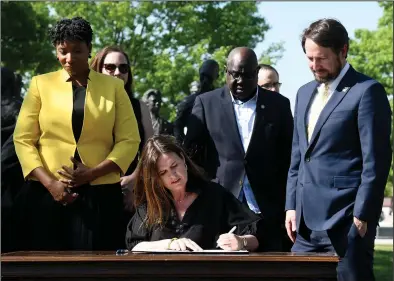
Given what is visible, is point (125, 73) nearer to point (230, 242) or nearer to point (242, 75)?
point (242, 75)

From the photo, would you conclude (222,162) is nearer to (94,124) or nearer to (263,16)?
(94,124)

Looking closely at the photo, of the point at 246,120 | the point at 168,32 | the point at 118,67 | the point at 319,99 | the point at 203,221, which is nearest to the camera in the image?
the point at 203,221

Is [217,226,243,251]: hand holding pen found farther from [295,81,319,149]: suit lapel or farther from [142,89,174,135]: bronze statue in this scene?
[142,89,174,135]: bronze statue

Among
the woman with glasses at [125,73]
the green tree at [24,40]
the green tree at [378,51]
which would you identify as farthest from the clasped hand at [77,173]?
the green tree at [378,51]

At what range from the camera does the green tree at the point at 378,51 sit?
41.2 metres

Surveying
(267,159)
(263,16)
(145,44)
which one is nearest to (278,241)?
(267,159)

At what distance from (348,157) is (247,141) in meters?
1.67

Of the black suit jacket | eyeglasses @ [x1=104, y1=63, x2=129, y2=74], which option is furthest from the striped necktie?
eyeglasses @ [x1=104, y1=63, x2=129, y2=74]

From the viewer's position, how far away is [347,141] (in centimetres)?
596

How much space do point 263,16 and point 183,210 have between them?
31742mm

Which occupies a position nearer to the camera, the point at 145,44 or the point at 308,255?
the point at 308,255

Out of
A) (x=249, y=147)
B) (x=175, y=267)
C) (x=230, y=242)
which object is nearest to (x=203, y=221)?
(x=230, y=242)

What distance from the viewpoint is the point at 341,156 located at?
235 inches

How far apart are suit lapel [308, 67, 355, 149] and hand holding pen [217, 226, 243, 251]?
0.79 metres
